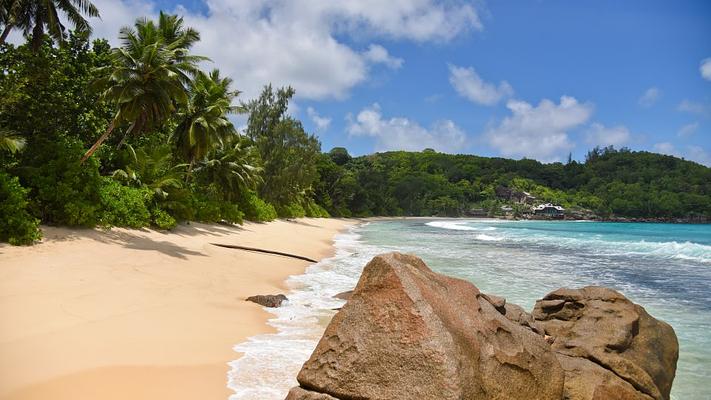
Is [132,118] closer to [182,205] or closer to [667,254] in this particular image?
[182,205]

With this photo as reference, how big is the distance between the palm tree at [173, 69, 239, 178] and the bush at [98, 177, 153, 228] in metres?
7.04

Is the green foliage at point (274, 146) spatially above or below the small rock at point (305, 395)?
above

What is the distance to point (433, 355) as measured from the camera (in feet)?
10.6

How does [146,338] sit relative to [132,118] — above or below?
below

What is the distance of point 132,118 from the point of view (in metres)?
18.0

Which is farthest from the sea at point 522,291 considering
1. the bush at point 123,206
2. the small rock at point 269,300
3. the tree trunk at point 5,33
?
the tree trunk at point 5,33

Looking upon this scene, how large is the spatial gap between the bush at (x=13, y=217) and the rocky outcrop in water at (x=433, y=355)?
11602 mm

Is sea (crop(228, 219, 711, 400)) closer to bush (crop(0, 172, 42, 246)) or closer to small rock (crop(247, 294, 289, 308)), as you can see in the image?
small rock (crop(247, 294, 289, 308))

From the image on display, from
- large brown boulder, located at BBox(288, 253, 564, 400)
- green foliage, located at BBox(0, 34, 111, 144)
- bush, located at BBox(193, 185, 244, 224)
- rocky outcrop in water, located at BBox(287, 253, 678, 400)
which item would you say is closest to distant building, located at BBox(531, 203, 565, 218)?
bush, located at BBox(193, 185, 244, 224)

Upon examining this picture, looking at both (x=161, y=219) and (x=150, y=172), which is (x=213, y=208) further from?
(x=161, y=219)

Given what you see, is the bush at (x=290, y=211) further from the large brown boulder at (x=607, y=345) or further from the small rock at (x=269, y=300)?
the large brown boulder at (x=607, y=345)

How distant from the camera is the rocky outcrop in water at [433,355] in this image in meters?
3.26

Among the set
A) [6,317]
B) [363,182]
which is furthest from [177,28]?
[363,182]

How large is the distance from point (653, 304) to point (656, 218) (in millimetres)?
136078
